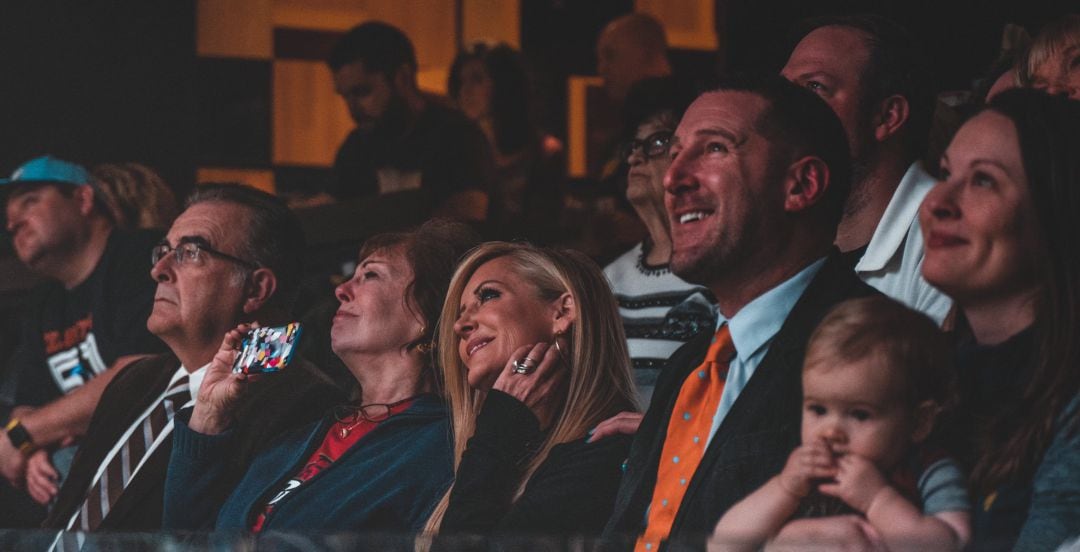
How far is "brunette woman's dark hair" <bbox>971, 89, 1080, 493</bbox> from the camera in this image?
6.37 ft

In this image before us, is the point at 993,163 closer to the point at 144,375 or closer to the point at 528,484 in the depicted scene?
the point at 528,484

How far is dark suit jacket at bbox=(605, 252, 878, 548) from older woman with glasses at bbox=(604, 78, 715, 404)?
0.68 m

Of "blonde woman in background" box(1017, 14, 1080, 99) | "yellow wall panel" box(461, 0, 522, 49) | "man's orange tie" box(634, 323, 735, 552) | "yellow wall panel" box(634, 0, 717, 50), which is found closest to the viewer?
"man's orange tie" box(634, 323, 735, 552)

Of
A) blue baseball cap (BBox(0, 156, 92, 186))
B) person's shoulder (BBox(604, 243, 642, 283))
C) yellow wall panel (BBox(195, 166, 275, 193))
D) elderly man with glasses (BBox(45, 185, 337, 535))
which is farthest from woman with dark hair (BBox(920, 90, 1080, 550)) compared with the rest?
yellow wall panel (BBox(195, 166, 275, 193))

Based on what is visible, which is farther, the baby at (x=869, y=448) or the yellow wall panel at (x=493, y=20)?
the yellow wall panel at (x=493, y=20)

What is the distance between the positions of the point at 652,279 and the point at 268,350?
73 cm

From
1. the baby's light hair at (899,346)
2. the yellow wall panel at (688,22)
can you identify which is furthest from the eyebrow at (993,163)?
the yellow wall panel at (688,22)

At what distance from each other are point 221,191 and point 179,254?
157 millimetres

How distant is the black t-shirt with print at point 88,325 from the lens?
371 cm

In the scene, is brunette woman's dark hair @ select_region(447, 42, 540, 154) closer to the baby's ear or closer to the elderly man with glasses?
the elderly man with glasses

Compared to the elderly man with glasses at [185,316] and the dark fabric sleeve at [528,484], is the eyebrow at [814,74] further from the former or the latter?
the elderly man with glasses at [185,316]

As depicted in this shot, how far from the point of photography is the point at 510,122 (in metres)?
4.55

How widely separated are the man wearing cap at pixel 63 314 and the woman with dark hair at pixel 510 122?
1013 millimetres

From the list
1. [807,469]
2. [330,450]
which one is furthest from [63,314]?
[807,469]
